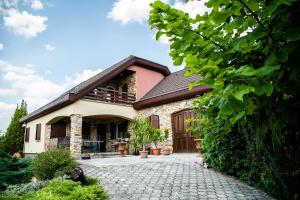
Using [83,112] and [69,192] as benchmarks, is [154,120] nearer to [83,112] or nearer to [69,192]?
[83,112]

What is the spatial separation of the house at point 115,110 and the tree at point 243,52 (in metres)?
8.78

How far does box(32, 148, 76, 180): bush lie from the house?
5440 millimetres

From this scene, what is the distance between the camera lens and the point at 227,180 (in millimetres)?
5148

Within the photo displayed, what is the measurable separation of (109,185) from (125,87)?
11.6m

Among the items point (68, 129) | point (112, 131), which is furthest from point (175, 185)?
point (68, 129)

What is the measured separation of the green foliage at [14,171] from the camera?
5.80 m

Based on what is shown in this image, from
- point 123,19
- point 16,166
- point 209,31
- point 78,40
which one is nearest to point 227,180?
point 209,31

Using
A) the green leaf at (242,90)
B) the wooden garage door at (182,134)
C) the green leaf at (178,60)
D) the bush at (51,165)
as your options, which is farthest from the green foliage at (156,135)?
the green leaf at (242,90)

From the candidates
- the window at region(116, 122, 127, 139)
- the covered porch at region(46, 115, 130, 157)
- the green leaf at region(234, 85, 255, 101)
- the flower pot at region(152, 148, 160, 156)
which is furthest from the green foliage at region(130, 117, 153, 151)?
the green leaf at region(234, 85, 255, 101)

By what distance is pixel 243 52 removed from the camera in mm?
1746

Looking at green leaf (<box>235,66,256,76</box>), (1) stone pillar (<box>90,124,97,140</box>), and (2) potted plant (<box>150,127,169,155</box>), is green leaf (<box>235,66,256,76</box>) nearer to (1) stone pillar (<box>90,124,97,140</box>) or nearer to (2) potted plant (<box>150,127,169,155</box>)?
(2) potted plant (<box>150,127,169,155</box>)

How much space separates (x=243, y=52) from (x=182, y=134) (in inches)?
413

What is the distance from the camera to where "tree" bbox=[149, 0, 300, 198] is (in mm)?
1266

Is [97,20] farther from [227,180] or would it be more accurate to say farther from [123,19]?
[227,180]
